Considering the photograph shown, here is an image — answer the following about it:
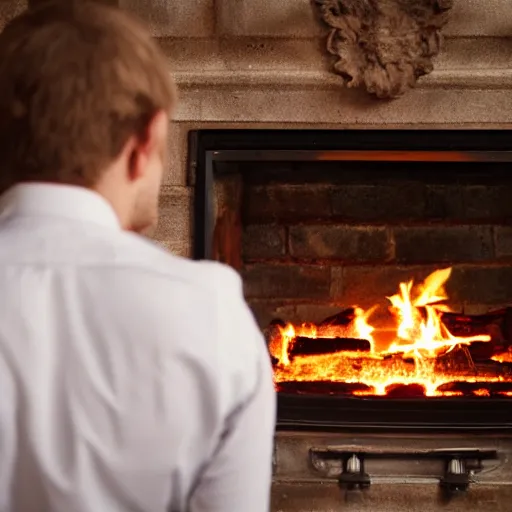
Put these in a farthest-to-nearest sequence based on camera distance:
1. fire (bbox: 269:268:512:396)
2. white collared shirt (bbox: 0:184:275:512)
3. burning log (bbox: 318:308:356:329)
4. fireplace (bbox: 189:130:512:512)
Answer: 1. burning log (bbox: 318:308:356:329)
2. fire (bbox: 269:268:512:396)
3. fireplace (bbox: 189:130:512:512)
4. white collared shirt (bbox: 0:184:275:512)

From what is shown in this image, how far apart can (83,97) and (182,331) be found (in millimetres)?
177

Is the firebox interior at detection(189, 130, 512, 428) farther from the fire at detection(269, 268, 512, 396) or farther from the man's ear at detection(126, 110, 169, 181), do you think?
the man's ear at detection(126, 110, 169, 181)

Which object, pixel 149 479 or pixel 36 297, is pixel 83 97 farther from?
pixel 149 479

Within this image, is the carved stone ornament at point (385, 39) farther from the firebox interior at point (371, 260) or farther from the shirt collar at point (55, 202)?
the shirt collar at point (55, 202)

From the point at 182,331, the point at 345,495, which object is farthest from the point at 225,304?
the point at 345,495

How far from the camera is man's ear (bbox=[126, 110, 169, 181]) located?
0.73 metres

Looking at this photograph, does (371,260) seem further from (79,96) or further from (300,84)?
(79,96)

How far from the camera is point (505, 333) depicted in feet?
7.71

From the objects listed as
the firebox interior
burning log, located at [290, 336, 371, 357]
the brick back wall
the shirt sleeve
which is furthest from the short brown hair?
the brick back wall

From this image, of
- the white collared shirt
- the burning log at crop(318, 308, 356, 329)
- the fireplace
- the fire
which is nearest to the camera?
the white collared shirt

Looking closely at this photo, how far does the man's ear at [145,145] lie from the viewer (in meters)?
0.73

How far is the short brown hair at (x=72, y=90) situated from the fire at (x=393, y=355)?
4.90ft

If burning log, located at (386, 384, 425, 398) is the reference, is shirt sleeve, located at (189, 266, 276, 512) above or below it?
below

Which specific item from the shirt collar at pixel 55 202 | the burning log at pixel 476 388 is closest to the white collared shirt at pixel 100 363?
the shirt collar at pixel 55 202
